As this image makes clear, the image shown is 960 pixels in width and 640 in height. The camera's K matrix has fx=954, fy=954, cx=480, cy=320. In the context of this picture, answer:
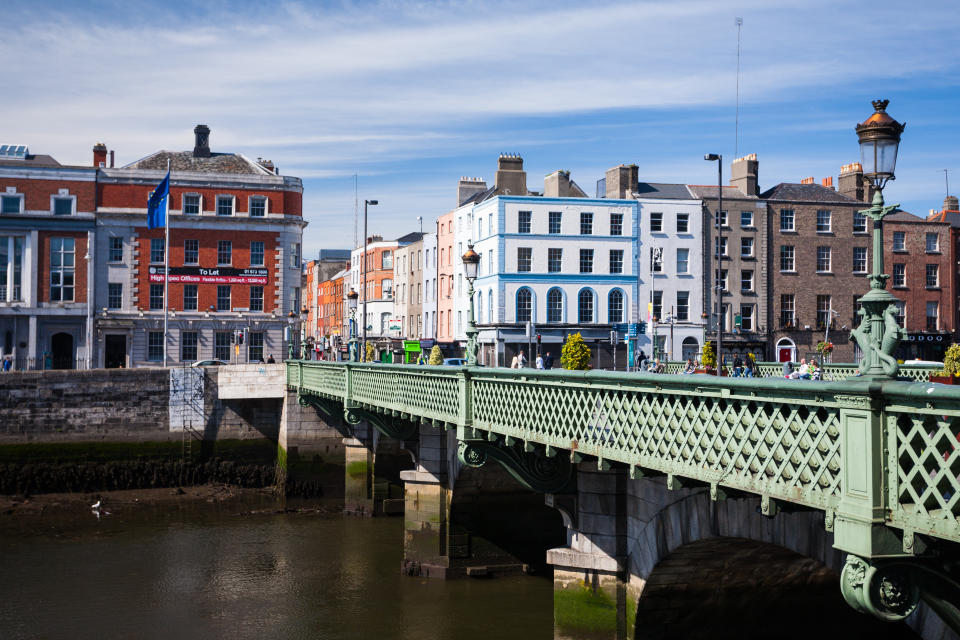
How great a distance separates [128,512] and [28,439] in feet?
21.3

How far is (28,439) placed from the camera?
125 feet

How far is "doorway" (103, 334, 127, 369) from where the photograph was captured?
5300 centimetres

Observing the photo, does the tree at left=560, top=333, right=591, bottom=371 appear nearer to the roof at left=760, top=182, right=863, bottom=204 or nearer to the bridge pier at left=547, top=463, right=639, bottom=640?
the bridge pier at left=547, top=463, right=639, bottom=640

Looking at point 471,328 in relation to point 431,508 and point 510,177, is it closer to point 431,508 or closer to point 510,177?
point 431,508

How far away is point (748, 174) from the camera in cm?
6181

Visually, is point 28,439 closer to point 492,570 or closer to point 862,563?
point 492,570

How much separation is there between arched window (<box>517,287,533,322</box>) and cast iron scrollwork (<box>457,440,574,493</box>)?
4217cm

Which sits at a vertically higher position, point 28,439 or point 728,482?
point 728,482

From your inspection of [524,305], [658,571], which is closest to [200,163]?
[524,305]

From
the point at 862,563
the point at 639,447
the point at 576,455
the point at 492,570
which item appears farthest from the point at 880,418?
the point at 492,570

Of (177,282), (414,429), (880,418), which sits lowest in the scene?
(414,429)

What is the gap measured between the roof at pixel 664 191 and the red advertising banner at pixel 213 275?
2433cm

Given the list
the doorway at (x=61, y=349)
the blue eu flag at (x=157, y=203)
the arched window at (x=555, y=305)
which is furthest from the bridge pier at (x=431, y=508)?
the arched window at (x=555, y=305)

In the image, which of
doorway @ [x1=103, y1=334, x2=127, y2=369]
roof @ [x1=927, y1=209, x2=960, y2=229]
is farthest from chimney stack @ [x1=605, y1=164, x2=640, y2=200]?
doorway @ [x1=103, y1=334, x2=127, y2=369]
